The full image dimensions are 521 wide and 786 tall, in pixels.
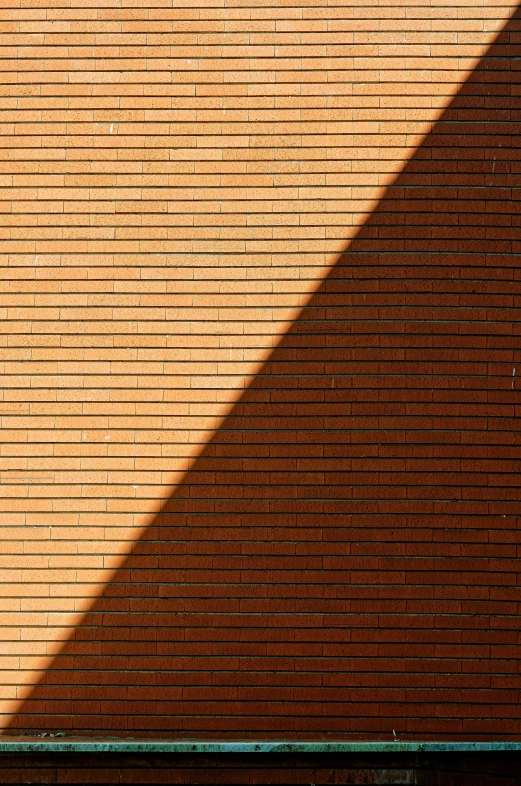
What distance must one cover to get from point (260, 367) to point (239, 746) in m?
2.31

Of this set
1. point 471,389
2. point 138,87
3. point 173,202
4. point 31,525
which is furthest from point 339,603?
point 138,87

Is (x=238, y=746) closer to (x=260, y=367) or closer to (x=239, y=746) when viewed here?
(x=239, y=746)

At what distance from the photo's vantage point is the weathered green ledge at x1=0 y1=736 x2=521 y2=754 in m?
4.47

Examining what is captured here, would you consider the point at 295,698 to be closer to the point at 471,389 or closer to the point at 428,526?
the point at 428,526

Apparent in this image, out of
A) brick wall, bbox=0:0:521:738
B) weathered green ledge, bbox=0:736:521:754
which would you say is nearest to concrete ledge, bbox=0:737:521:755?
weathered green ledge, bbox=0:736:521:754

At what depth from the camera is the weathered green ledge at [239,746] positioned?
4473 mm

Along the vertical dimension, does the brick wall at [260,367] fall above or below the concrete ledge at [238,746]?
above

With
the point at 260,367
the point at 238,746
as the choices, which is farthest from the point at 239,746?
the point at 260,367

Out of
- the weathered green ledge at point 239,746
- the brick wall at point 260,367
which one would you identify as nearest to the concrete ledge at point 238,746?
the weathered green ledge at point 239,746

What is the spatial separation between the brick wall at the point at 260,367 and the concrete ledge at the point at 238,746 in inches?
4.0

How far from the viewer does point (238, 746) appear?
14.8ft

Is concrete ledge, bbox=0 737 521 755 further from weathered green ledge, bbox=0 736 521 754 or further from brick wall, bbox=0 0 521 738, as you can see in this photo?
brick wall, bbox=0 0 521 738

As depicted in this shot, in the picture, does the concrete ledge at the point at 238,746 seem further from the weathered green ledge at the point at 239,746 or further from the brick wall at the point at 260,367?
the brick wall at the point at 260,367
